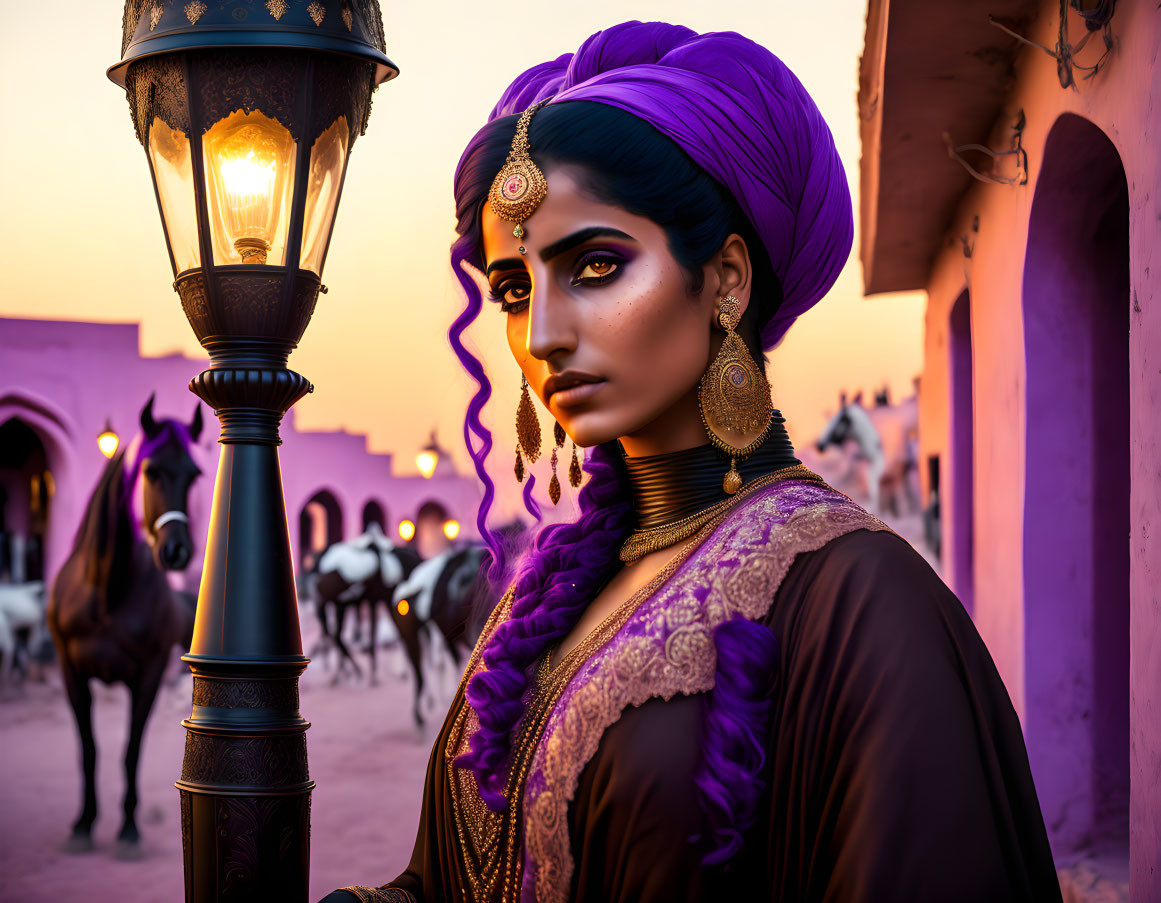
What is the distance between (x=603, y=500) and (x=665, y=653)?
487 millimetres

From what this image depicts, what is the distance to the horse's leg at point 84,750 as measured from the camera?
7.72m

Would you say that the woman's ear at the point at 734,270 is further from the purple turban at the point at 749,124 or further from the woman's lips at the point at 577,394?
the woman's lips at the point at 577,394

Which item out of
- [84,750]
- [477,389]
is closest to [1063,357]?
[477,389]

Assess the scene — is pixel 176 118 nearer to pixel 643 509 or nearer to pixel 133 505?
pixel 643 509

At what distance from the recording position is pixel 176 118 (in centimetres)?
245

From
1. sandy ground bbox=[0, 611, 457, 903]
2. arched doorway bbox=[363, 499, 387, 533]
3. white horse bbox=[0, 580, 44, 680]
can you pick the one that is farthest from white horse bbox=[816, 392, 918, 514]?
arched doorway bbox=[363, 499, 387, 533]

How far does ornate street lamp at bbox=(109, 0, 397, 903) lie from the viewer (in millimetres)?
2195

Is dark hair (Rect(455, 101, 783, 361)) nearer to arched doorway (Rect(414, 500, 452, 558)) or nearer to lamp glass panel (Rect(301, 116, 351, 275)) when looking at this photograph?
lamp glass panel (Rect(301, 116, 351, 275))

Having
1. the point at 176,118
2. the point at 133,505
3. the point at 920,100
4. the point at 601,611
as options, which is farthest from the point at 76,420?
the point at 601,611

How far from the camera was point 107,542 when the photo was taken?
766 cm

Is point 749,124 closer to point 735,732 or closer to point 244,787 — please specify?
point 735,732

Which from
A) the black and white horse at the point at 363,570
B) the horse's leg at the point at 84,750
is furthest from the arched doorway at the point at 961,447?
the black and white horse at the point at 363,570

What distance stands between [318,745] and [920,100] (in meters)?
11.0

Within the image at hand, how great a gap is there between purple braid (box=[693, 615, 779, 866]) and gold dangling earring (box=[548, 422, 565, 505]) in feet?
1.67
